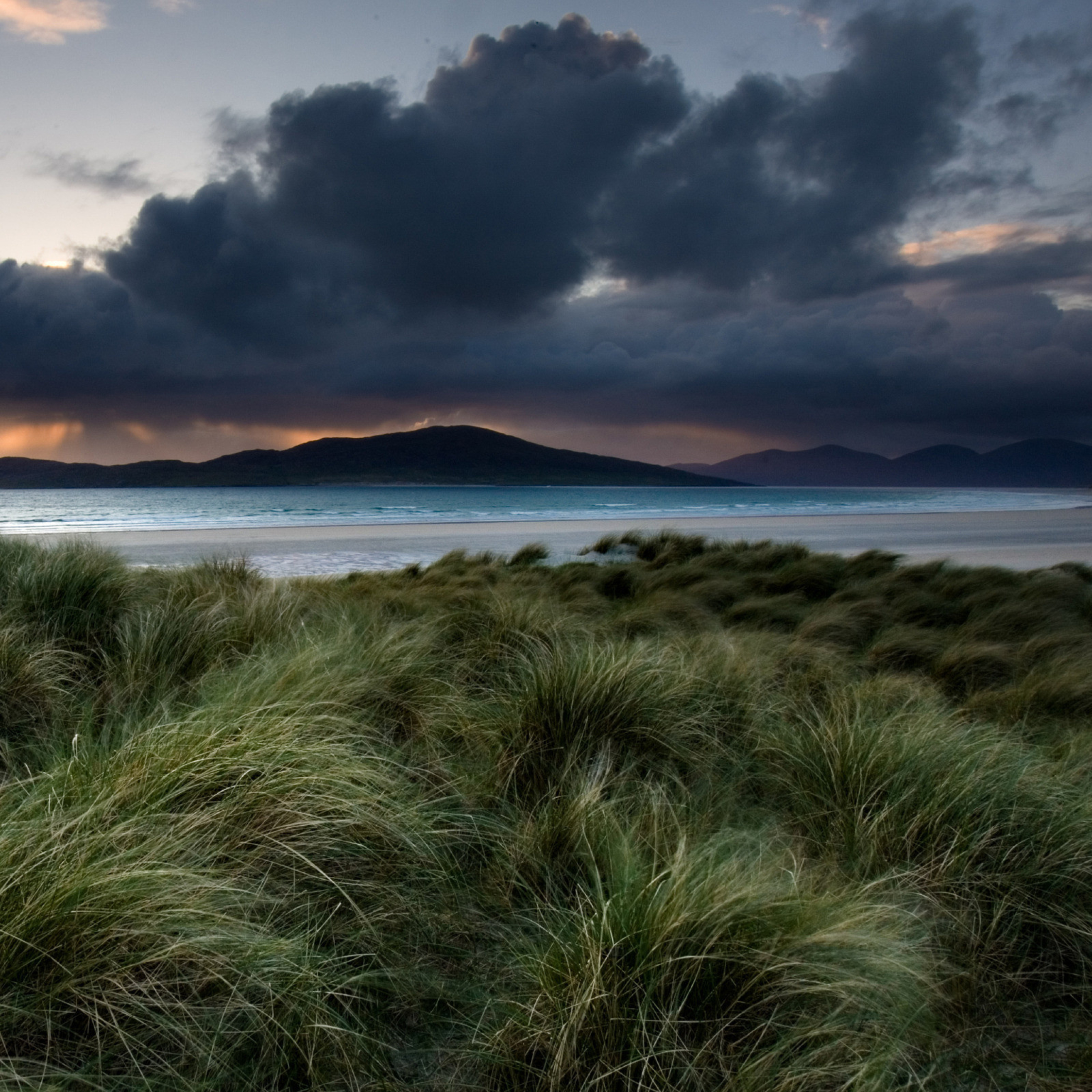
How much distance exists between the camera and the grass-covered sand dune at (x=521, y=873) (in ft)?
5.29

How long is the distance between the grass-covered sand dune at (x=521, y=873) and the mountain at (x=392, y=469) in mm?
119196

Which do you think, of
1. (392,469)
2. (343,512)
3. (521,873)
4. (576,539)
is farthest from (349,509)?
(392,469)

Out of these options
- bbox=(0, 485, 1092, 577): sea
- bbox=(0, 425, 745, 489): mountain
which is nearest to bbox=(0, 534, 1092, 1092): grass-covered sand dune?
bbox=(0, 485, 1092, 577): sea

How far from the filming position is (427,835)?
2521 millimetres

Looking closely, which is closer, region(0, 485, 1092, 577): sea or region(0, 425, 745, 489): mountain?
region(0, 485, 1092, 577): sea

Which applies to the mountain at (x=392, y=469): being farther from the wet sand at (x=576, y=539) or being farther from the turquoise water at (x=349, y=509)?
the wet sand at (x=576, y=539)

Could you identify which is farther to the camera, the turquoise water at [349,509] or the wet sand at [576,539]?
the turquoise water at [349,509]

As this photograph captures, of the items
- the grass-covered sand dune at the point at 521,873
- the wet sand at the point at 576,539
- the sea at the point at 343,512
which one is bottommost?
Result: the grass-covered sand dune at the point at 521,873

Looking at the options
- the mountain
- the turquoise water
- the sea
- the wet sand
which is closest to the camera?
the wet sand

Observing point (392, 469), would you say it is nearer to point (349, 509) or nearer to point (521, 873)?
point (349, 509)

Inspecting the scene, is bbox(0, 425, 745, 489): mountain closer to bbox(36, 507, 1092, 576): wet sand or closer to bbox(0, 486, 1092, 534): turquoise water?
bbox(0, 486, 1092, 534): turquoise water

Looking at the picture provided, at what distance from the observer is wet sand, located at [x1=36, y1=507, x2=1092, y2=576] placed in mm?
14539

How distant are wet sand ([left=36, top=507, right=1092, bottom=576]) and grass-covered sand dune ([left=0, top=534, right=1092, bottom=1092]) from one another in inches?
284

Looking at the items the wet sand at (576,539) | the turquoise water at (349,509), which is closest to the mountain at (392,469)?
the turquoise water at (349,509)
